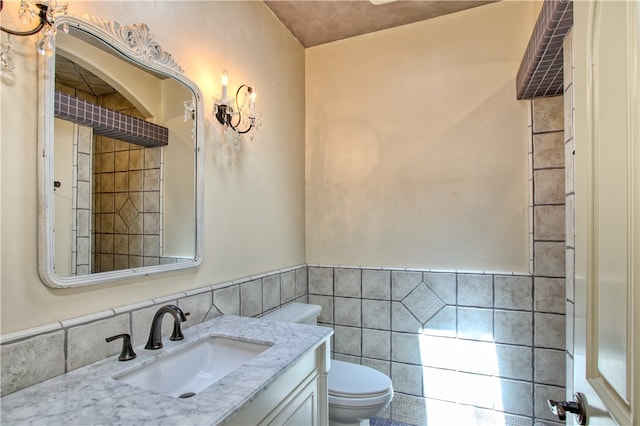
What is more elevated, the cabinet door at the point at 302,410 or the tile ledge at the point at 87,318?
the tile ledge at the point at 87,318

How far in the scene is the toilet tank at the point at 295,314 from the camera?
6.00ft

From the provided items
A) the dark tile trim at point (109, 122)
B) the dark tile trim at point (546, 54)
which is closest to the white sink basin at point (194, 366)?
the dark tile trim at point (109, 122)

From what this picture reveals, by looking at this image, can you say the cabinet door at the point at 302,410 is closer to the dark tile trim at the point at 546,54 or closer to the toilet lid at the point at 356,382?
the toilet lid at the point at 356,382

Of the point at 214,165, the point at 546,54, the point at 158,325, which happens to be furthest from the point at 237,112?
the point at 546,54

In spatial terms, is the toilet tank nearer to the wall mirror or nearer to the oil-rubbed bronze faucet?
the wall mirror

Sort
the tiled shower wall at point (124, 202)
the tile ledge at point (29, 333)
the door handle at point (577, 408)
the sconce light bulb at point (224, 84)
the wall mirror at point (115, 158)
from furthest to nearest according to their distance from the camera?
the sconce light bulb at point (224, 84) → the tiled shower wall at point (124, 202) → the wall mirror at point (115, 158) → the tile ledge at point (29, 333) → the door handle at point (577, 408)

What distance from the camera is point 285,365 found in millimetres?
988

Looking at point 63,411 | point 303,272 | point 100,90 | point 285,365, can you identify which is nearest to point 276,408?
point 285,365

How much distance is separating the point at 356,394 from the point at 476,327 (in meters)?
0.87

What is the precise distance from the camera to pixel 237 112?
168 centimetres

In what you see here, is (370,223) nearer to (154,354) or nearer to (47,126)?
(154,354)

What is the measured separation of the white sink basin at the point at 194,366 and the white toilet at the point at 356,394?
1.93ft

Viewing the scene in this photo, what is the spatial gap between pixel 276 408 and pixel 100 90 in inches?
46.9

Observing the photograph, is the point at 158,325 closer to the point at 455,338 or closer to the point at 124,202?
the point at 124,202
